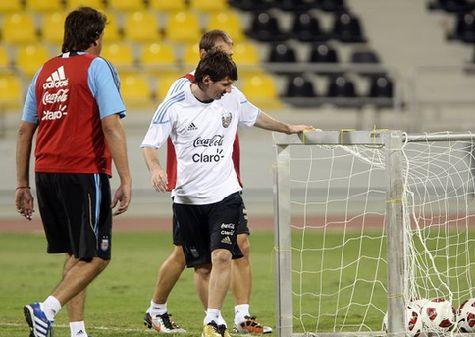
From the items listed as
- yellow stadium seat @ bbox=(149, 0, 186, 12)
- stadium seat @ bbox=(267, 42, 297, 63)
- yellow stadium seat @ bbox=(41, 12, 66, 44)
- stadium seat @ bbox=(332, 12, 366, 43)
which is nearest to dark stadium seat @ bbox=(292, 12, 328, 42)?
stadium seat @ bbox=(332, 12, 366, 43)

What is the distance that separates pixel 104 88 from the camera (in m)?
7.46

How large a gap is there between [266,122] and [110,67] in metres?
1.45

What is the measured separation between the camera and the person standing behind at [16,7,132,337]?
7.46 meters

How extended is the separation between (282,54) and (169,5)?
2.73 m

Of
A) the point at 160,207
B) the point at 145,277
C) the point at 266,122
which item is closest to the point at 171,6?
the point at 160,207

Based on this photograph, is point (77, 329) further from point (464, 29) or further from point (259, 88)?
point (464, 29)

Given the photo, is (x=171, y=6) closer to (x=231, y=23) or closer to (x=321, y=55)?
(x=231, y=23)

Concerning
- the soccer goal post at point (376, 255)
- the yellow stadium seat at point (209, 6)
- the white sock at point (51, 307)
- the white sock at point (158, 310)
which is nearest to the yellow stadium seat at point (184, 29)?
the yellow stadium seat at point (209, 6)

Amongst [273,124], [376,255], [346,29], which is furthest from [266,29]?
[273,124]

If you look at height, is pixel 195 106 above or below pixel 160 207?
above

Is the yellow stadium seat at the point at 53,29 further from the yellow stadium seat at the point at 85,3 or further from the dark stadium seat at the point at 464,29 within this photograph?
the dark stadium seat at the point at 464,29

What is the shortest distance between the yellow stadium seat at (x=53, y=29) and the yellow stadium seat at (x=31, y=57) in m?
0.48

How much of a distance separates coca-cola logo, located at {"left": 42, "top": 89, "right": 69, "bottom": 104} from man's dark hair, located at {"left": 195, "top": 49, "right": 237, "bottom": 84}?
3.17ft

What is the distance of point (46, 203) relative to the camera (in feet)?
25.2
